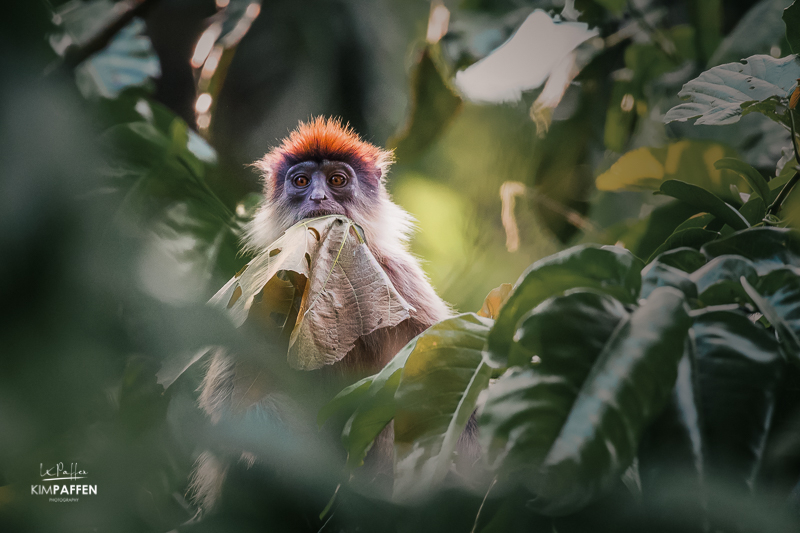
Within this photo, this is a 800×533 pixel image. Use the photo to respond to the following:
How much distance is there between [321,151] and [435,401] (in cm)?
98

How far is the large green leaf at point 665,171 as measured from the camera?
704mm

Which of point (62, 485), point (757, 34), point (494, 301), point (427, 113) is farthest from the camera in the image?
point (427, 113)

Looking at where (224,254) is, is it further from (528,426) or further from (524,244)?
(528,426)

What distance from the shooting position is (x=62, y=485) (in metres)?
0.69

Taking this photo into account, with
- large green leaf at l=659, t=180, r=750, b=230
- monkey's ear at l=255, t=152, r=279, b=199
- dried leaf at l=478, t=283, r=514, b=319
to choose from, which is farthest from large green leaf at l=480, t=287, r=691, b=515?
monkey's ear at l=255, t=152, r=279, b=199

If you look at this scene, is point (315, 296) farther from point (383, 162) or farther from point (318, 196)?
point (383, 162)

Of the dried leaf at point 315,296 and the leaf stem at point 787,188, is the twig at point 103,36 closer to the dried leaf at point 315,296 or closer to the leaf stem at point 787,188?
the dried leaf at point 315,296

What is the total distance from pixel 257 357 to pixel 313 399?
12cm

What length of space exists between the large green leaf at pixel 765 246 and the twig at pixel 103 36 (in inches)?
41.1

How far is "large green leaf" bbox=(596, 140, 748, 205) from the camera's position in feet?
2.31

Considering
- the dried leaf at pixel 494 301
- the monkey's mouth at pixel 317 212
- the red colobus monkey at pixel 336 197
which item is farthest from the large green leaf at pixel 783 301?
the monkey's mouth at pixel 317 212

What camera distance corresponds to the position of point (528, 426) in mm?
262

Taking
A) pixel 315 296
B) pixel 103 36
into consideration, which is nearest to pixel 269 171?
pixel 103 36

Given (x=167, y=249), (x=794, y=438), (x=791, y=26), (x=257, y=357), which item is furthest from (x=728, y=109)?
(x=167, y=249)
